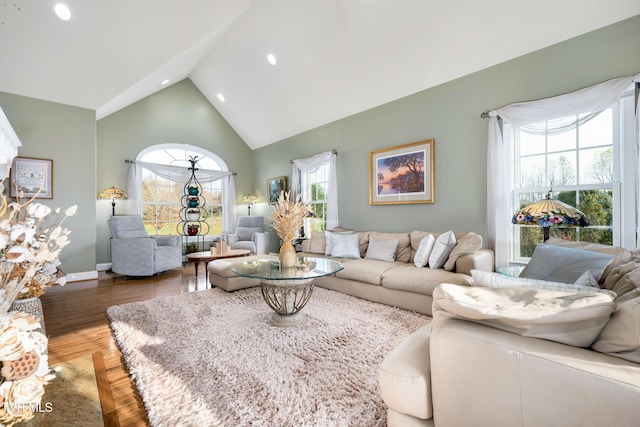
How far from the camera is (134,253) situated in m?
4.80

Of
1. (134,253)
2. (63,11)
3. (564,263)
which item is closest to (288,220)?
(564,263)

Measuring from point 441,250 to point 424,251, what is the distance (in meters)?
0.19

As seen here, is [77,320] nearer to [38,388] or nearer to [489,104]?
[38,388]

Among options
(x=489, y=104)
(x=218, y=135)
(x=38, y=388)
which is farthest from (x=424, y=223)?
(x=218, y=135)

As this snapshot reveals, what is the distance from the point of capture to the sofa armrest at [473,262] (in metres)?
2.95

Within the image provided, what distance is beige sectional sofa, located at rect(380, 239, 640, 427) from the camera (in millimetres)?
→ 802

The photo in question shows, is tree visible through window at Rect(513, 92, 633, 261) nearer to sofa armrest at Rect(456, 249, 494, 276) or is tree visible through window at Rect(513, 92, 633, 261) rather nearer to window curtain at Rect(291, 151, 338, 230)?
sofa armrest at Rect(456, 249, 494, 276)

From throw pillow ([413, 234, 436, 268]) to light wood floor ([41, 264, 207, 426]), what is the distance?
281 centimetres

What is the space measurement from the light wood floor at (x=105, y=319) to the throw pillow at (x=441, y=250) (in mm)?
2827

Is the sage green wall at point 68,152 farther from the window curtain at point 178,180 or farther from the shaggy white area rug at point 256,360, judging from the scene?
the shaggy white area rug at point 256,360

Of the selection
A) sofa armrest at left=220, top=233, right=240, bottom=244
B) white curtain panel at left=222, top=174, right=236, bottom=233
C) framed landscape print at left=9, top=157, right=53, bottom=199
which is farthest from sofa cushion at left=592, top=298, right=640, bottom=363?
white curtain panel at left=222, top=174, right=236, bottom=233

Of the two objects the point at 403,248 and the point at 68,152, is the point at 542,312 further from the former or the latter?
the point at 68,152

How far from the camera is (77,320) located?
301 cm

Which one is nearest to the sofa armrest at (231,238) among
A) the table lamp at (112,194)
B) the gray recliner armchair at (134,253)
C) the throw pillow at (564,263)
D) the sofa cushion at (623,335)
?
the gray recliner armchair at (134,253)
